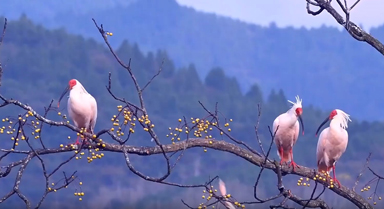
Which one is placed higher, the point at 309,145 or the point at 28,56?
the point at 28,56

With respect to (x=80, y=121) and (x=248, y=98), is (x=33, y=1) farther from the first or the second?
(x=80, y=121)

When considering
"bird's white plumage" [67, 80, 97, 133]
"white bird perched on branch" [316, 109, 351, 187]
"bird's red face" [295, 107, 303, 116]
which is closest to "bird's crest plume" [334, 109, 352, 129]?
"white bird perched on branch" [316, 109, 351, 187]

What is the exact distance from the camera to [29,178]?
63.5 feet

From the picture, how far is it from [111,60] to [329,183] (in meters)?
21.6

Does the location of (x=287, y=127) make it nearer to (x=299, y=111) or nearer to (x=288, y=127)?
(x=288, y=127)

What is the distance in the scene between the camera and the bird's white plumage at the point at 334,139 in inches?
303

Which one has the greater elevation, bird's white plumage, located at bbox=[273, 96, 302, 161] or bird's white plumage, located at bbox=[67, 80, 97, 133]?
bird's white plumage, located at bbox=[67, 80, 97, 133]

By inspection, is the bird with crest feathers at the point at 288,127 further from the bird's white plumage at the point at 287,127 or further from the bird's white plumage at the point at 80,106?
the bird's white plumage at the point at 80,106

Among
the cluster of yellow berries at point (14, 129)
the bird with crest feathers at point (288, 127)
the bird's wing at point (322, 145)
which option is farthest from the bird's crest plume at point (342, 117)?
the cluster of yellow berries at point (14, 129)

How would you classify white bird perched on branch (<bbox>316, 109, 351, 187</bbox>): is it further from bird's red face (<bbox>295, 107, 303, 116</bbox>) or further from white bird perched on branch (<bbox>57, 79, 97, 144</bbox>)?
white bird perched on branch (<bbox>57, 79, 97, 144</bbox>)

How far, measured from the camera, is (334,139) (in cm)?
775

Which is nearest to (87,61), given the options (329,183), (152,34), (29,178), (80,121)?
(152,34)

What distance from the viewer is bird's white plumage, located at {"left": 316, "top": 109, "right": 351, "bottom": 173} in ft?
25.2

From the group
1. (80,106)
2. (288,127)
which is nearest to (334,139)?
(288,127)
